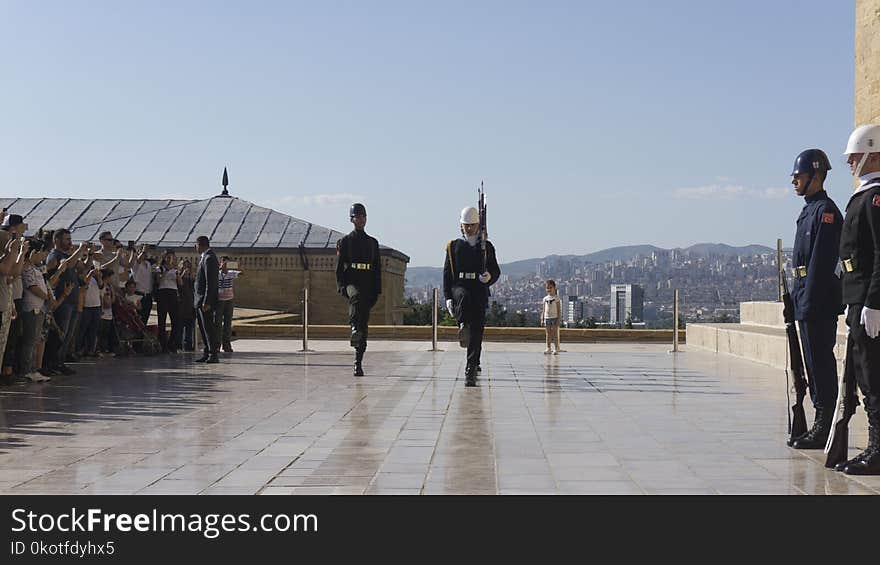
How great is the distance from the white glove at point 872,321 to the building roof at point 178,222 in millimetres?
30230

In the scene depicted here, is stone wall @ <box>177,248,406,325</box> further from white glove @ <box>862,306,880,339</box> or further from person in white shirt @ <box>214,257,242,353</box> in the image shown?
white glove @ <box>862,306,880,339</box>

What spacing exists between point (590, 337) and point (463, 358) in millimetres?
8997

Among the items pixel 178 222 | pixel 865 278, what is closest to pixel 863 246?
pixel 865 278

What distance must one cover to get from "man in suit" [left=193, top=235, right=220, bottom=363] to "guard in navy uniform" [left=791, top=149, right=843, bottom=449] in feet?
36.1

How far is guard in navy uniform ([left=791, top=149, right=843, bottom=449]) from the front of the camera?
7.47 meters

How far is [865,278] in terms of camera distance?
6652 mm

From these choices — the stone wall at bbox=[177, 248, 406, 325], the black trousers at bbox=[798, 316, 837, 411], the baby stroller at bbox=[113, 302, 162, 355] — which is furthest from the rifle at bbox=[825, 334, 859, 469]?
the stone wall at bbox=[177, 248, 406, 325]

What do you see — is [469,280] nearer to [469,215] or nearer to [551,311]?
[469,215]

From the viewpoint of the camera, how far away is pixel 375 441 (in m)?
8.16

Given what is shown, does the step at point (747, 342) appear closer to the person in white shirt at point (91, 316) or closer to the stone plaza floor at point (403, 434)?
the stone plaza floor at point (403, 434)

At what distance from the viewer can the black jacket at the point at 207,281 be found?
17062mm

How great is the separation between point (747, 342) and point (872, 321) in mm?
13211

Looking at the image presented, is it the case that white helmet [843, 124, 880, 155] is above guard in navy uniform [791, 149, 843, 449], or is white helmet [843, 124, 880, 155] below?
above
